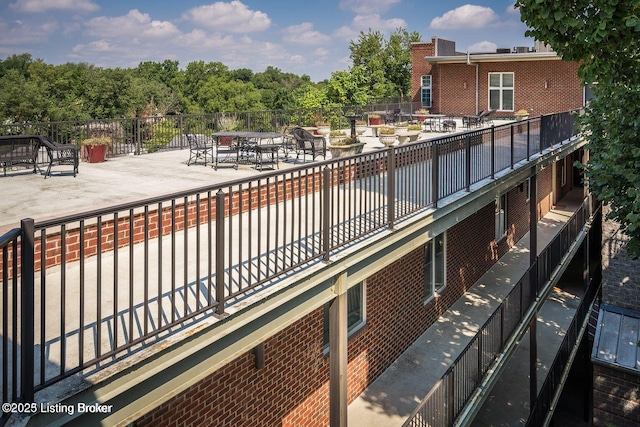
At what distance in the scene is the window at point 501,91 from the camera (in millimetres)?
26859

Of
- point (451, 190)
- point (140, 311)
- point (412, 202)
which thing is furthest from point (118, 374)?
point (451, 190)

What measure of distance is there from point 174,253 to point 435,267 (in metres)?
9.07

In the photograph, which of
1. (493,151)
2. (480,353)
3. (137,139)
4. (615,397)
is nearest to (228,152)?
(137,139)

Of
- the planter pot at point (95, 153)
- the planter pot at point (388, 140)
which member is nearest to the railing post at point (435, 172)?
the planter pot at point (388, 140)

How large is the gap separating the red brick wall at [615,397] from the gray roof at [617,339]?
9.9 inches

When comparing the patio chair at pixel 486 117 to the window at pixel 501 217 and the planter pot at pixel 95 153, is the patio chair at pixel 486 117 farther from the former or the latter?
the planter pot at pixel 95 153

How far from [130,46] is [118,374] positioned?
11442cm

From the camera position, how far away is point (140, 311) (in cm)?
449

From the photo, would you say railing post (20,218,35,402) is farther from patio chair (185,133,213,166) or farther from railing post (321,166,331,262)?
patio chair (185,133,213,166)

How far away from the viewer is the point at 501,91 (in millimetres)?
27141

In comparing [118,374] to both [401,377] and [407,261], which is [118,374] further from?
[407,261]

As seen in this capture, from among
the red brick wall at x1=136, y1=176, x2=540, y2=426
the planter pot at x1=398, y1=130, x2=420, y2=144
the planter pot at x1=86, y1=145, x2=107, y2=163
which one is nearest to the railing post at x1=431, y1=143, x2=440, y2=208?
the red brick wall at x1=136, y1=176, x2=540, y2=426

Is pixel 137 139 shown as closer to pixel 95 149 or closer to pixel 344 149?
pixel 95 149

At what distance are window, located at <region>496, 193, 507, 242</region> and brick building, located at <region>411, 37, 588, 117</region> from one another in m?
10.7
